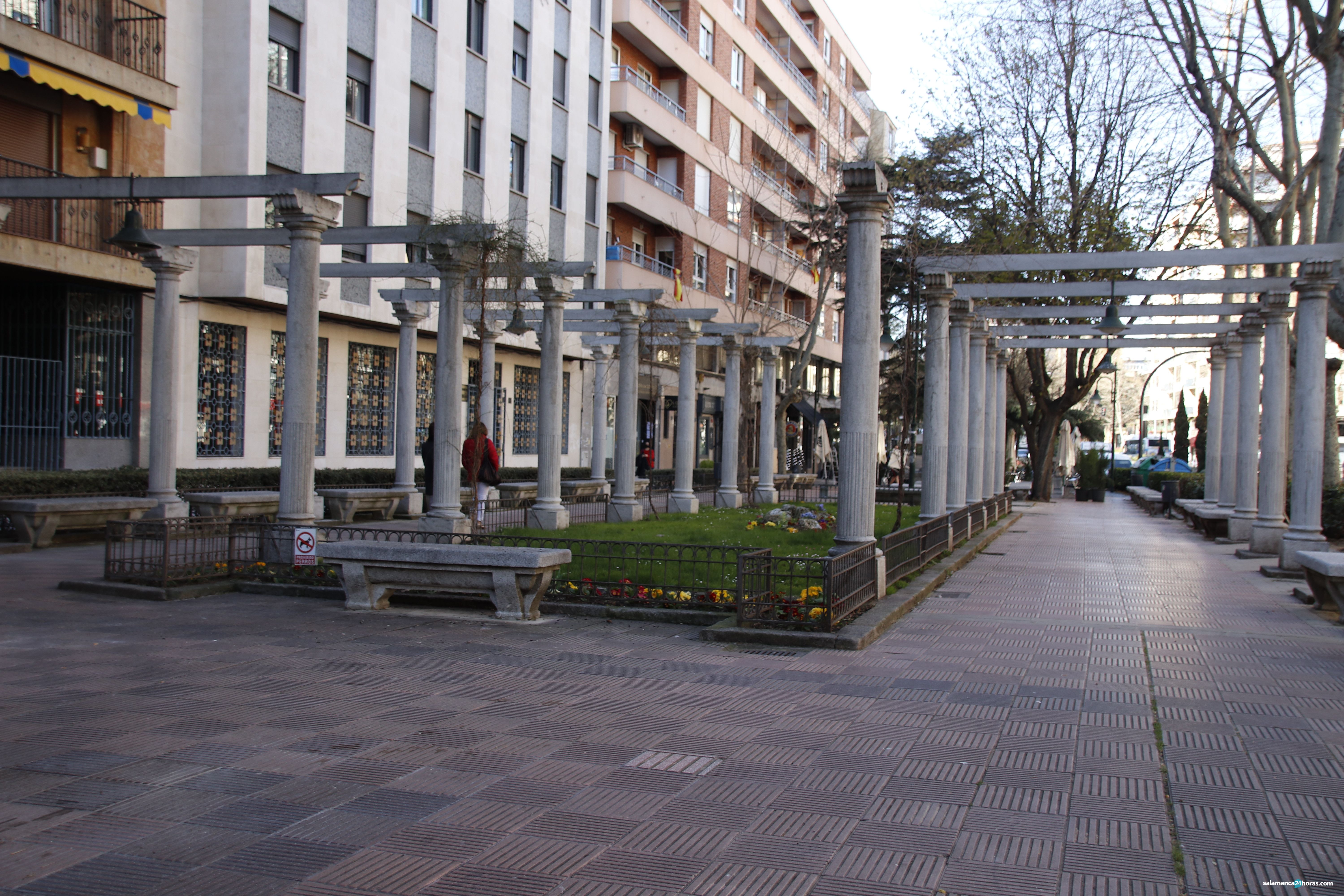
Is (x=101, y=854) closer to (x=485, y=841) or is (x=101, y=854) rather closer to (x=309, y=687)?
(x=485, y=841)

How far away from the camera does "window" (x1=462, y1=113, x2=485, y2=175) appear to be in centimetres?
2725

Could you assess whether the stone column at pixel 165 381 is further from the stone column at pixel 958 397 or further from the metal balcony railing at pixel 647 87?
the metal balcony railing at pixel 647 87

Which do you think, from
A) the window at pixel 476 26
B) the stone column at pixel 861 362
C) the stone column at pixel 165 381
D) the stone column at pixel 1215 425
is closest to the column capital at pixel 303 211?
the stone column at pixel 165 381

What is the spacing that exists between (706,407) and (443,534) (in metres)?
32.5

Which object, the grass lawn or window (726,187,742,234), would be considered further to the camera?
window (726,187,742,234)

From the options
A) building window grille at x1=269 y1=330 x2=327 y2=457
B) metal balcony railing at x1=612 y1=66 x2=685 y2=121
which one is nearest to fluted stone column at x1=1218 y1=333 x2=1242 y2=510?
building window grille at x1=269 y1=330 x2=327 y2=457

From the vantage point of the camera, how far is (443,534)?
430 inches

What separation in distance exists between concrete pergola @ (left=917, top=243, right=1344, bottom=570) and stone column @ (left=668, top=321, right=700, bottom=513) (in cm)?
557

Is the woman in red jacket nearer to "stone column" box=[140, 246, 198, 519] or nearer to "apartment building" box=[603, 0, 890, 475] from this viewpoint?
"stone column" box=[140, 246, 198, 519]

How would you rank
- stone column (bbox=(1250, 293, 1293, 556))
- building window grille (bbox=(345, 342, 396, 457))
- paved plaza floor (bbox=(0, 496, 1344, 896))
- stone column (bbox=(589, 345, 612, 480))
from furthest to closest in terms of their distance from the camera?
stone column (bbox=(589, 345, 612, 480)), building window grille (bbox=(345, 342, 396, 457)), stone column (bbox=(1250, 293, 1293, 556)), paved plaza floor (bbox=(0, 496, 1344, 896))

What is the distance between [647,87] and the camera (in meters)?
35.5

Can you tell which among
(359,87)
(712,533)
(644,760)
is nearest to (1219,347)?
(712,533)

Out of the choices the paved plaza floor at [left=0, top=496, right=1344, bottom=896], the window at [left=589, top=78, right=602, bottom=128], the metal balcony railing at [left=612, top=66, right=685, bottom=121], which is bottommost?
the paved plaza floor at [left=0, top=496, right=1344, bottom=896]

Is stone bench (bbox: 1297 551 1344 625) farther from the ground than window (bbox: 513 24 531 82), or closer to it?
closer to it
